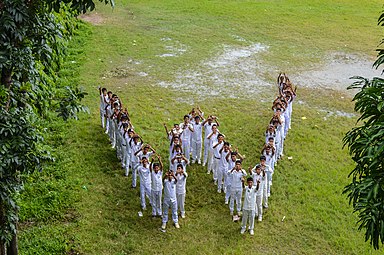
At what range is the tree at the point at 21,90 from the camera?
18.4 ft

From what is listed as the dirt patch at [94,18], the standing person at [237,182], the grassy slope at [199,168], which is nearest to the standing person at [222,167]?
the grassy slope at [199,168]

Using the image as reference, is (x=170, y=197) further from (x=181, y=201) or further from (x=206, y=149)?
(x=206, y=149)

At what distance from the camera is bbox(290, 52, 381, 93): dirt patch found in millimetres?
16156

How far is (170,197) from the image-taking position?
30.3ft

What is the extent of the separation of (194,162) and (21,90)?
19.5 ft

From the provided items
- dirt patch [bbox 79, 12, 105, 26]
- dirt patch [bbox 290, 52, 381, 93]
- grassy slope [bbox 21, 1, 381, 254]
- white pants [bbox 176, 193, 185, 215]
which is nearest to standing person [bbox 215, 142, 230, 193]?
grassy slope [bbox 21, 1, 381, 254]

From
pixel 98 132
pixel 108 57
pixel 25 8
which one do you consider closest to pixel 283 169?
pixel 98 132

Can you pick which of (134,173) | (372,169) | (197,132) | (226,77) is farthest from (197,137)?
(372,169)

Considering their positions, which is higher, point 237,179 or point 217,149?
point 217,149

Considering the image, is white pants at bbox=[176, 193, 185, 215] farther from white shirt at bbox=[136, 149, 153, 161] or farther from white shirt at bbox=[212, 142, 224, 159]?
white shirt at bbox=[212, 142, 224, 159]

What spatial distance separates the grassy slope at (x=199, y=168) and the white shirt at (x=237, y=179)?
63cm

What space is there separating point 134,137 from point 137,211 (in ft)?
5.05

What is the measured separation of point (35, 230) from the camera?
902cm

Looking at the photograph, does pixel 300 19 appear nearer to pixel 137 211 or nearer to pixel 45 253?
pixel 137 211
